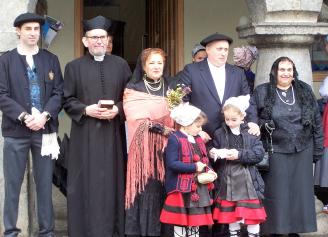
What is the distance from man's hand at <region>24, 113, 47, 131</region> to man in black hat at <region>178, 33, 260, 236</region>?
3.79 feet

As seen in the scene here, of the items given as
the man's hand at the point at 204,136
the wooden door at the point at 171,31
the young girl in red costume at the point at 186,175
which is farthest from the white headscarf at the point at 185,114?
the wooden door at the point at 171,31

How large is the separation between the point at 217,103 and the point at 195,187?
0.79 m

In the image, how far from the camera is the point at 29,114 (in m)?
5.99

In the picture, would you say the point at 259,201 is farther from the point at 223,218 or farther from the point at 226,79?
the point at 226,79

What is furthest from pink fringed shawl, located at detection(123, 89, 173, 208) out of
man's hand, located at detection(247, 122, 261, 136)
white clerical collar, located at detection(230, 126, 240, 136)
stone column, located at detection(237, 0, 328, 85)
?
stone column, located at detection(237, 0, 328, 85)

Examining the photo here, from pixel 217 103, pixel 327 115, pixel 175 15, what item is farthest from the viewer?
pixel 175 15

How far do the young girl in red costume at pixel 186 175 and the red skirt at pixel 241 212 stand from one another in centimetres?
12

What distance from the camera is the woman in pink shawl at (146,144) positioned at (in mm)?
6105

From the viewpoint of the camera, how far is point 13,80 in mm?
6039

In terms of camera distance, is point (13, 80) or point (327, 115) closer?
point (13, 80)

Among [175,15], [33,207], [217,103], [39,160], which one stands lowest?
[33,207]

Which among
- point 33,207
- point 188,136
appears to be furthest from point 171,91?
point 33,207

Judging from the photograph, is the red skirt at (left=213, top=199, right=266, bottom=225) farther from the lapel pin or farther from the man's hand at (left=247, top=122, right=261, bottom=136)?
the lapel pin

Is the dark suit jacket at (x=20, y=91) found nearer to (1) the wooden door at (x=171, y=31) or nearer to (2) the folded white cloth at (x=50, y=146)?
(2) the folded white cloth at (x=50, y=146)
